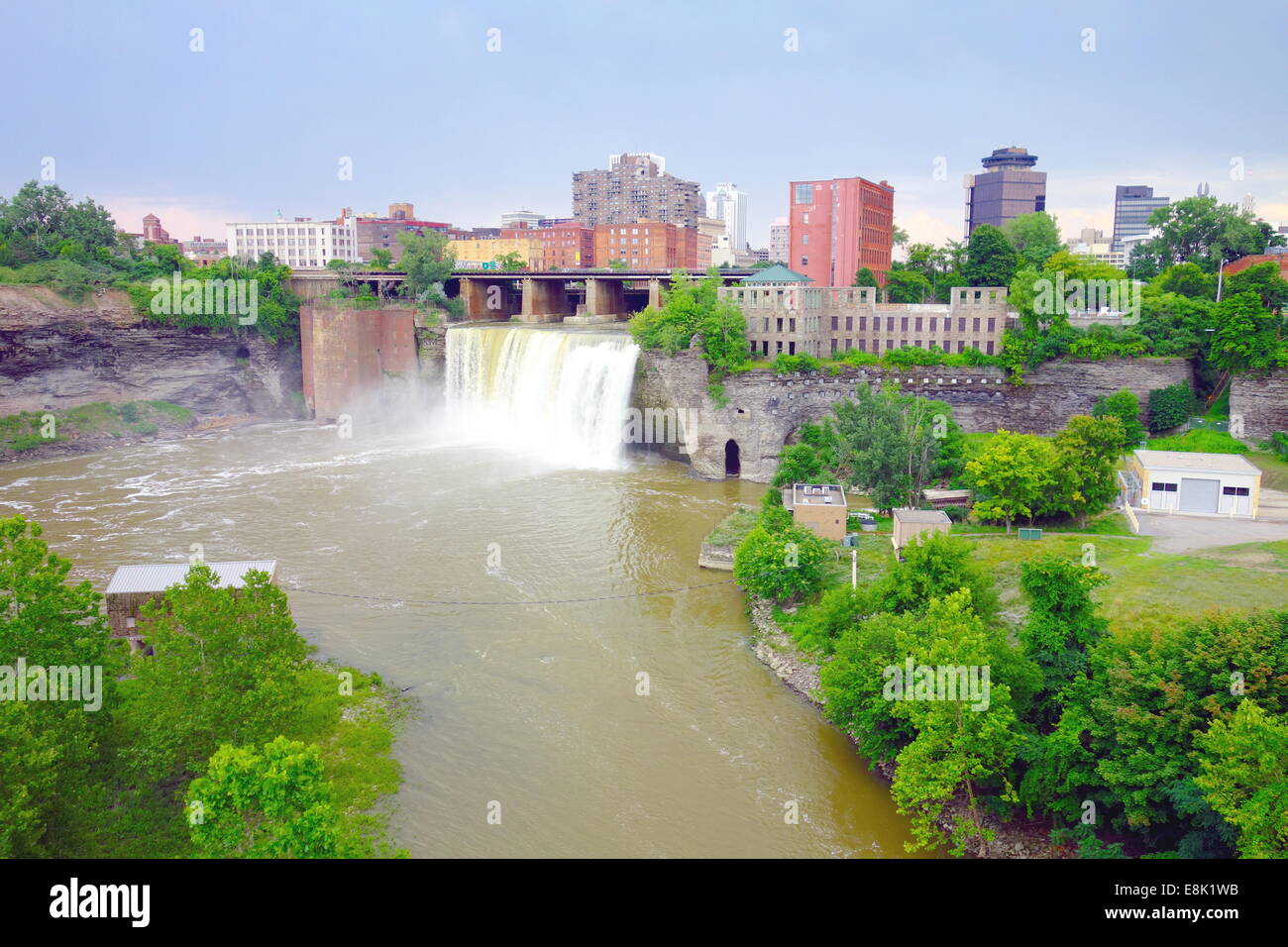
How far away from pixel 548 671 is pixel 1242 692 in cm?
1497

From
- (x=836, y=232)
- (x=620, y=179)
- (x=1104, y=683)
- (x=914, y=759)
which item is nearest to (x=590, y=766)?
(x=914, y=759)

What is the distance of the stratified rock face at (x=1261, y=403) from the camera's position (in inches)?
1426

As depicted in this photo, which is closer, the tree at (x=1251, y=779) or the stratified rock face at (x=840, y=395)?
the tree at (x=1251, y=779)

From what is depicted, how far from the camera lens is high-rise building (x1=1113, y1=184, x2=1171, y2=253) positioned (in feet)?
569

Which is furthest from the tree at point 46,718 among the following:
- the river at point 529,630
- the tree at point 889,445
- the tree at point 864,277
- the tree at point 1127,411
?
the tree at point 864,277

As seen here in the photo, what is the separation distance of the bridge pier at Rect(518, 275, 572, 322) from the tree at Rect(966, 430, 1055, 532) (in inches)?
1783

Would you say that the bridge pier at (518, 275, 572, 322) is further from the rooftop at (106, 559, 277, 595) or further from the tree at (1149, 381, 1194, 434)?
the rooftop at (106, 559, 277, 595)

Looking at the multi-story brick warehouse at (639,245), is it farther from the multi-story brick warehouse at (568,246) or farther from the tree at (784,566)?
the tree at (784,566)

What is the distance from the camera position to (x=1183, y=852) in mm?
14648

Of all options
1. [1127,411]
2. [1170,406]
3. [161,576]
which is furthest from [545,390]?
[1170,406]

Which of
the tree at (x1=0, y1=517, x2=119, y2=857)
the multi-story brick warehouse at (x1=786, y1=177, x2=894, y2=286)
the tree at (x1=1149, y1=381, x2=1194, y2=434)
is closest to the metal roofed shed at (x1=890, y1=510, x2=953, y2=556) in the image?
the tree at (x1=1149, y1=381, x2=1194, y2=434)

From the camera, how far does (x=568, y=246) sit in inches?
4454

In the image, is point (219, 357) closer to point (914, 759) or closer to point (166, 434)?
point (166, 434)

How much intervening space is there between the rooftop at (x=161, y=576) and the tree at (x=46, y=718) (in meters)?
4.52
